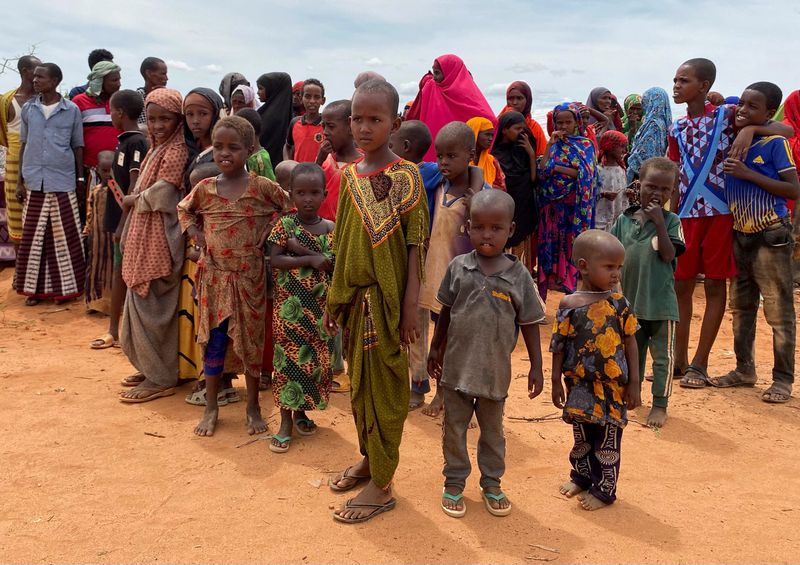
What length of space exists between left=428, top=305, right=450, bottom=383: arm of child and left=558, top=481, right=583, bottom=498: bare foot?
895 mm

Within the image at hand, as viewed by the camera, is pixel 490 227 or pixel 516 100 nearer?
pixel 490 227

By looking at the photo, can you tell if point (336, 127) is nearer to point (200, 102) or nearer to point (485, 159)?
point (200, 102)

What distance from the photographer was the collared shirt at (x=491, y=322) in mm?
2939

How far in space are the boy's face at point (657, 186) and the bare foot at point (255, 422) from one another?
9.29ft

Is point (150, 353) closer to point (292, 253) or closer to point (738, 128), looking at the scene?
point (292, 253)

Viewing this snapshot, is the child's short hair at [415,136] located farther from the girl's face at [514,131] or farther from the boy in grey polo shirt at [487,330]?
the girl's face at [514,131]

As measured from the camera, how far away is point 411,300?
2900mm

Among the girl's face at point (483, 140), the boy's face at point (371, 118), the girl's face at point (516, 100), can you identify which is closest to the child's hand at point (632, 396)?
the boy's face at point (371, 118)

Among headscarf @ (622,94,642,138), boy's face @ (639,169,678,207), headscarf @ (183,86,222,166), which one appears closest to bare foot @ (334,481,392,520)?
boy's face @ (639,169,678,207)

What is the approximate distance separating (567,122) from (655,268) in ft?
8.85

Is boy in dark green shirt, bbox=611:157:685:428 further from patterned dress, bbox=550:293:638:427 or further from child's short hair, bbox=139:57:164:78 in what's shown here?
child's short hair, bbox=139:57:164:78

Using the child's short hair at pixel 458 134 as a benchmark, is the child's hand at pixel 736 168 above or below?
below

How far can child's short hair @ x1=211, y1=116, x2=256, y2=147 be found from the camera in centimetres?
372

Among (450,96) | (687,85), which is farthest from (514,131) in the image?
(687,85)
